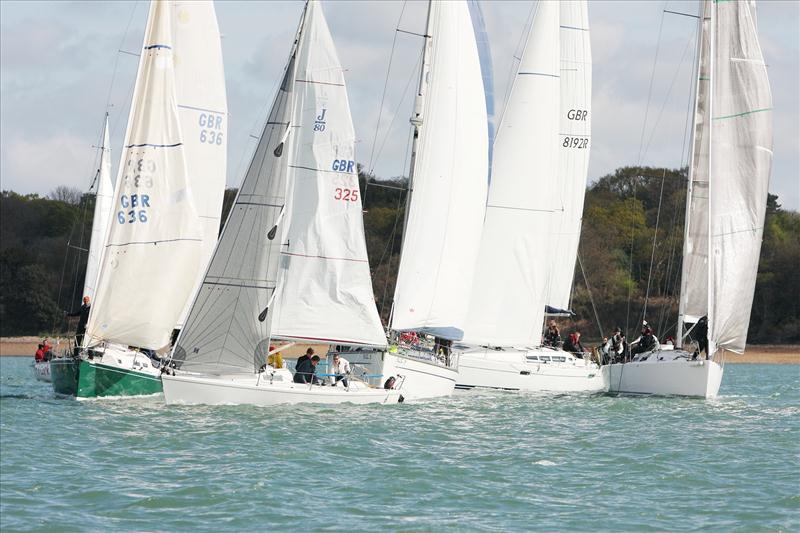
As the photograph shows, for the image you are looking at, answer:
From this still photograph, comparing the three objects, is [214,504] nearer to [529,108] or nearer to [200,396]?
[200,396]

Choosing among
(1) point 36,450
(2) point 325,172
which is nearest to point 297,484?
(1) point 36,450

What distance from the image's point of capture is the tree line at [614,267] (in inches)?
2566

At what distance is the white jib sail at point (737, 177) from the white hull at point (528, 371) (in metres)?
4.50

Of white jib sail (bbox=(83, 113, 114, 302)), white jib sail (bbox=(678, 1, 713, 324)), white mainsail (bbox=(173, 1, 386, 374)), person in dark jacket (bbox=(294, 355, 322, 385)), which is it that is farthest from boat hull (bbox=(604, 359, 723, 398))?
white jib sail (bbox=(83, 113, 114, 302))

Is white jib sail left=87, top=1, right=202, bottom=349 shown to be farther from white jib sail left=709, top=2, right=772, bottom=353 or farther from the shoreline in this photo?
the shoreline

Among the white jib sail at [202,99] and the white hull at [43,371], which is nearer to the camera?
the white jib sail at [202,99]

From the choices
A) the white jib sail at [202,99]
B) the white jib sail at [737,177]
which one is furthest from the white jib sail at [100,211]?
the white jib sail at [737,177]

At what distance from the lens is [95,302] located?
2689cm

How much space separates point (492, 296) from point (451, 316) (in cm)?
377

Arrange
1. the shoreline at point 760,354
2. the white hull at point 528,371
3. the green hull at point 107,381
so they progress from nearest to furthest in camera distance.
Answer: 1. the green hull at point 107,381
2. the white hull at point 528,371
3. the shoreline at point 760,354

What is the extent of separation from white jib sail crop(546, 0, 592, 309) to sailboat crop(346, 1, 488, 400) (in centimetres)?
754

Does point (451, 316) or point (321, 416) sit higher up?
point (451, 316)

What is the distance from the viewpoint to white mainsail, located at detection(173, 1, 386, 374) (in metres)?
24.8

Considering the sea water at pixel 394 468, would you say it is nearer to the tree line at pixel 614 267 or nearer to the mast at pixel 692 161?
the mast at pixel 692 161
